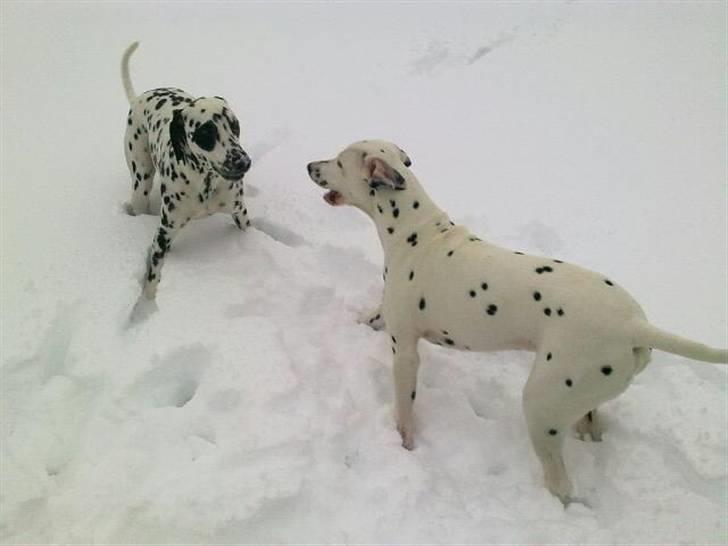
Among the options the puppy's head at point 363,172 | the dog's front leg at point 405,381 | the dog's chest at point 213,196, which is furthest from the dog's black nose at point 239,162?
the dog's front leg at point 405,381

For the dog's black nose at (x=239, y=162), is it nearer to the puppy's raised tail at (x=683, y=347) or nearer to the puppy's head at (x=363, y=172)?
the puppy's head at (x=363, y=172)

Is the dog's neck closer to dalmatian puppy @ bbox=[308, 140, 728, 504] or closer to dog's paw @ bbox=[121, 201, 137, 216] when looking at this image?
dalmatian puppy @ bbox=[308, 140, 728, 504]

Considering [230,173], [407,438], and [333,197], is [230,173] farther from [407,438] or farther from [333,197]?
[407,438]

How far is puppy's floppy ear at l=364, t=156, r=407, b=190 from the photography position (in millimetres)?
2244

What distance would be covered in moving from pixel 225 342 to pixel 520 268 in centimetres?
124

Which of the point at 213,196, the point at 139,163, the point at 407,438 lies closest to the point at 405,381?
the point at 407,438

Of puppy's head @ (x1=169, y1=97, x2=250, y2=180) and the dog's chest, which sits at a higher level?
puppy's head @ (x1=169, y1=97, x2=250, y2=180)

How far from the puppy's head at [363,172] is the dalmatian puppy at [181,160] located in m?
0.40

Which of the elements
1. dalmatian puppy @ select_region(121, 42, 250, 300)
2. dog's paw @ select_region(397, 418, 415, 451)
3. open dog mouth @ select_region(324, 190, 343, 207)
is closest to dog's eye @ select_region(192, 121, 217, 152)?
dalmatian puppy @ select_region(121, 42, 250, 300)

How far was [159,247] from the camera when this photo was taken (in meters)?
2.91

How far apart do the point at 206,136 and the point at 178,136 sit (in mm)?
170

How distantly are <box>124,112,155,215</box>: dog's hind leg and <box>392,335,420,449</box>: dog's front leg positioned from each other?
64.1 inches

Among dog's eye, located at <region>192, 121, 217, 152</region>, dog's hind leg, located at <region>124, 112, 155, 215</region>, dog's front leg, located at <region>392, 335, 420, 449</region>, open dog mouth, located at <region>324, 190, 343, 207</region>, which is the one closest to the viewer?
dog's front leg, located at <region>392, 335, 420, 449</region>

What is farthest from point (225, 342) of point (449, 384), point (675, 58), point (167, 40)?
point (675, 58)
